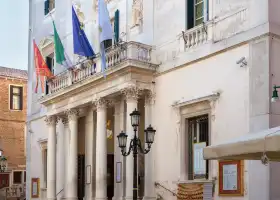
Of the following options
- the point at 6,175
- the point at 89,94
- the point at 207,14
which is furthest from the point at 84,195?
the point at 6,175

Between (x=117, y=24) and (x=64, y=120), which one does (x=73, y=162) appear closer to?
(x=64, y=120)

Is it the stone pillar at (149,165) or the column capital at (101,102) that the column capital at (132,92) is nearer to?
the stone pillar at (149,165)

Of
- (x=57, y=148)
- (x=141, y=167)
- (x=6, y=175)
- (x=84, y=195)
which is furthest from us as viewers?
(x=6, y=175)

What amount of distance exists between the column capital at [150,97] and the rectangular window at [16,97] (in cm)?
2282

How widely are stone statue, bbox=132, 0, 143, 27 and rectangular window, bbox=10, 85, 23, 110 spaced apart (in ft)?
70.9

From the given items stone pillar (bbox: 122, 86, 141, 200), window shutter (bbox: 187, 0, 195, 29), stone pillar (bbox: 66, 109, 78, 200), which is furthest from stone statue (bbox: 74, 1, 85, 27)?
window shutter (bbox: 187, 0, 195, 29)

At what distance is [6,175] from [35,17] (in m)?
13.1

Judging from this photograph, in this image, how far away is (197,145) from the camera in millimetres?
16422

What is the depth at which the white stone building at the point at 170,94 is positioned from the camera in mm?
14141

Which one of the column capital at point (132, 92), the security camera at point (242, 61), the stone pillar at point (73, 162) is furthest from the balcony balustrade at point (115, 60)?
the security camera at point (242, 61)

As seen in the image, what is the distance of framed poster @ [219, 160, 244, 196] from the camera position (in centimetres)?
1445

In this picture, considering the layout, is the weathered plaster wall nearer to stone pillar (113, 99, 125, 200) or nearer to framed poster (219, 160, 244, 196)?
framed poster (219, 160, 244, 196)

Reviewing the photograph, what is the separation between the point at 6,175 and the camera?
37.2 metres

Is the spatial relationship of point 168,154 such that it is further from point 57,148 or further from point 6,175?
Result: point 6,175
